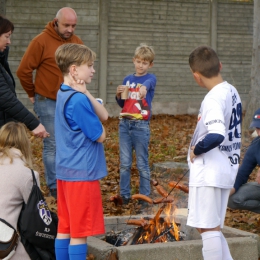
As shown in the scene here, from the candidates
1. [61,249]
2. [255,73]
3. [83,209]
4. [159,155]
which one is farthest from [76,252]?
[255,73]

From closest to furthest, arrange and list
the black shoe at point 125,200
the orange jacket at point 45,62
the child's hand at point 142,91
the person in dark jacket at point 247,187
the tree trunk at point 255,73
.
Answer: the person in dark jacket at point 247,187 → the child's hand at point 142,91 → the orange jacket at point 45,62 → the black shoe at point 125,200 → the tree trunk at point 255,73

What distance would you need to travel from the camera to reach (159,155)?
1220 cm

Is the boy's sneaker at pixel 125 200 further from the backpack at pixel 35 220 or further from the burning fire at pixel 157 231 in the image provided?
the backpack at pixel 35 220

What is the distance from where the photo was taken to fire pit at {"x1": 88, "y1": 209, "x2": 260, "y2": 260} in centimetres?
593

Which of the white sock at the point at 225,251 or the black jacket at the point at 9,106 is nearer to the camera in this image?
the white sock at the point at 225,251

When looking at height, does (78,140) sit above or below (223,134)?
below

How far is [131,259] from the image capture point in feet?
19.3

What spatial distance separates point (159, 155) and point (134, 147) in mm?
3616

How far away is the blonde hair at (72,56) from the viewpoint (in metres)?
5.76

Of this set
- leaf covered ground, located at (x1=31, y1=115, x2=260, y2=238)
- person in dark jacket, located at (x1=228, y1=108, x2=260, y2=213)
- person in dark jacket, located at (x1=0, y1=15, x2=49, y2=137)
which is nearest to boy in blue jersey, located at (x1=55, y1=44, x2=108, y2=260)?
leaf covered ground, located at (x1=31, y1=115, x2=260, y2=238)

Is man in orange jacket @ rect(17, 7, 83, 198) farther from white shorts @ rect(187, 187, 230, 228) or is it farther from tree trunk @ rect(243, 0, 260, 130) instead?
tree trunk @ rect(243, 0, 260, 130)

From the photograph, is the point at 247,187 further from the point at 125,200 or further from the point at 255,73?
the point at 255,73

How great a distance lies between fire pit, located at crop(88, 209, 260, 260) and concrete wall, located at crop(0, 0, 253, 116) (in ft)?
35.0

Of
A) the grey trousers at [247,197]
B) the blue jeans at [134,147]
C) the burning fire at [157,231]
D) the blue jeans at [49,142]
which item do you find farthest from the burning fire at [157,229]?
the blue jeans at [49,142]
